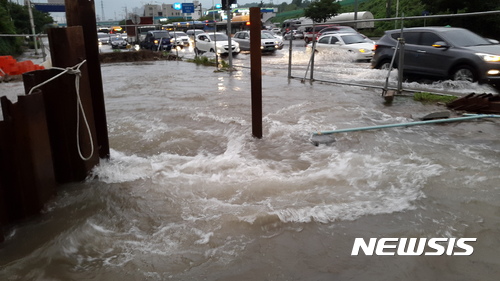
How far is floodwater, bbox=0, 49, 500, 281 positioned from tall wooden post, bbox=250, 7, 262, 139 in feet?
1.05

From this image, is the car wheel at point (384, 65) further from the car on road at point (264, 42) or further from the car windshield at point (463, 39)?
the car on road at point (264, 42)

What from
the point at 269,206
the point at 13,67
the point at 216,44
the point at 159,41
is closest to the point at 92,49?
the point at 269,206

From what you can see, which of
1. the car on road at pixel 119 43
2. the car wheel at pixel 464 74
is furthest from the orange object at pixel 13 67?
the car on road at pixel 119 43

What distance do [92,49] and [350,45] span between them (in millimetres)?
14448

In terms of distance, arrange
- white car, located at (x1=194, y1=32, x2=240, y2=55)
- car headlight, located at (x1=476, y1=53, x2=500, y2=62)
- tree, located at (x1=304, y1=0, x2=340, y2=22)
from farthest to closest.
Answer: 1. tree, located at (x1=304, y1=0, x2=340, y2=22)
2. white car, located at (x1=194, y1=32, x2=240, y2=55)
3. car headlight, located at (x1=476, y1=53, x2=500, y2=62)

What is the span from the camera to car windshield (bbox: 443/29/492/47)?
10.2 metres

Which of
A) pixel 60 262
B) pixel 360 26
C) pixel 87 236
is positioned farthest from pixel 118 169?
pixel 360 26

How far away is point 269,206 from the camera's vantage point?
4.23 metres

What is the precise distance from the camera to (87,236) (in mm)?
3775

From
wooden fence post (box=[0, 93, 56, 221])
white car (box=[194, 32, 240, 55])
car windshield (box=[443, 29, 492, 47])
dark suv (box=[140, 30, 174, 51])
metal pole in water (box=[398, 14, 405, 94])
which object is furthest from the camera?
dark suv (box=[140, 30, 174, 51])

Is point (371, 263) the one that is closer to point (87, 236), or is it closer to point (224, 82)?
point (87, 236)

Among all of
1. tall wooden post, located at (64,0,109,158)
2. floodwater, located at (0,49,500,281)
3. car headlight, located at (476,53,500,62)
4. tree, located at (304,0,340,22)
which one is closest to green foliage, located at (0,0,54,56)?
tall wooden post, located at (64,0,109,158)

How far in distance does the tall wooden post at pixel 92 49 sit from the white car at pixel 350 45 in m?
13.8

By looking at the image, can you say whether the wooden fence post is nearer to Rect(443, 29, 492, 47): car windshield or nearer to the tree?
Rect(443, 29, 492, 47): car windshield
